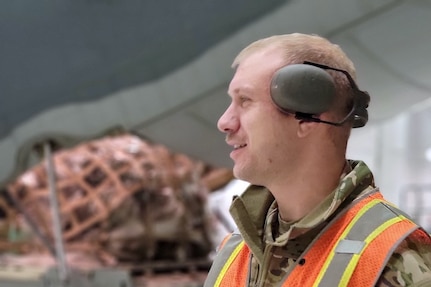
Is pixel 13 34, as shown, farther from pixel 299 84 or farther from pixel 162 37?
pixel 299 84

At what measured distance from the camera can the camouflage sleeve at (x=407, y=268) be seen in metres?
0.47

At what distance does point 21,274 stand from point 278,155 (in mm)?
1075

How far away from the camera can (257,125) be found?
533mm

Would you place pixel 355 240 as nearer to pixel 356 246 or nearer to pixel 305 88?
pixel 356 246

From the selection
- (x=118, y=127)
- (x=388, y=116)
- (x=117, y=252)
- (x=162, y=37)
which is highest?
(x=162, y=37)

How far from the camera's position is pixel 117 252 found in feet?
5.29

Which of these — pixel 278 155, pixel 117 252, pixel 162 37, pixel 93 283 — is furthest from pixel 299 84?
pixel 117 252

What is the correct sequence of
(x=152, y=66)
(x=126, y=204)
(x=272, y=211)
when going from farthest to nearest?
(x=126, y=204), (x=152, y=66), (x=272, y=211)

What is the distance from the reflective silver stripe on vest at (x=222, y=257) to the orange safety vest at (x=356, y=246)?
0.31 ft

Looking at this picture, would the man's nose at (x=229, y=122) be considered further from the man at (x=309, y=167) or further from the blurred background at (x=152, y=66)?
the blurred background at (x=152, y=66)

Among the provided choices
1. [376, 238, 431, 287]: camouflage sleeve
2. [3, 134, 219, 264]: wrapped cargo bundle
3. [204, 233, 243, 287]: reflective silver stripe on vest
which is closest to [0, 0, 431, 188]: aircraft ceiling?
[3, 134, 219, 264]: wrapped cargo bundle

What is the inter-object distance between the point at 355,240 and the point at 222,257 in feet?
0.50

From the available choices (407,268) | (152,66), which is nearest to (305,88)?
(407,268)

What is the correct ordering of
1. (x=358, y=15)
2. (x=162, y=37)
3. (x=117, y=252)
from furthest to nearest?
(x=117, y=252), (x=162, y=37), (x=358, y=15)
